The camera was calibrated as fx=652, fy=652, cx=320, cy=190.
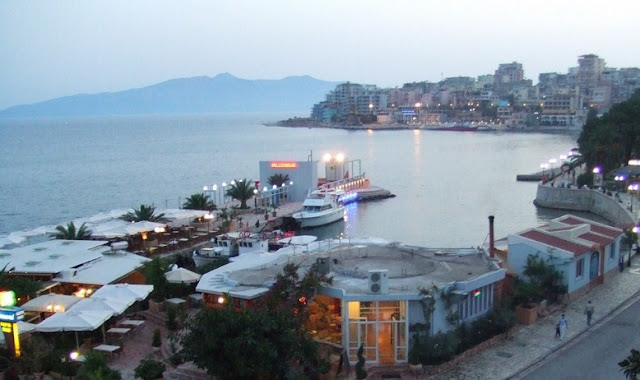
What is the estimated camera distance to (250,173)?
73750 millimetres

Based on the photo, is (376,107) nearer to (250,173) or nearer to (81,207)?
(250,173)

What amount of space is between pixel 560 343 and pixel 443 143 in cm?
10061

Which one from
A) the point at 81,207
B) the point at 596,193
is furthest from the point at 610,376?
the point at 81,207

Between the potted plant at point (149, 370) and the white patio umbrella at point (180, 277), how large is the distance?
5.12m

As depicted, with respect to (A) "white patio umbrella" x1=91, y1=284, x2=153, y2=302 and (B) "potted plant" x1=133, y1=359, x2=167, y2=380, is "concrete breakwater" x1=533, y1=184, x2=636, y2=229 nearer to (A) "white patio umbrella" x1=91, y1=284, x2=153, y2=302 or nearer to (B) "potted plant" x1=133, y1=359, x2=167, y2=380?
(A) "white patio umbrella" x1=91, y1=284, x2=153, y2=302

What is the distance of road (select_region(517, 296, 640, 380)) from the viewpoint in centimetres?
1213

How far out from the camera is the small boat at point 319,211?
34.9 meters

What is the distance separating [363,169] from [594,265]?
2220 inches

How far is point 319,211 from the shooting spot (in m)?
35.9

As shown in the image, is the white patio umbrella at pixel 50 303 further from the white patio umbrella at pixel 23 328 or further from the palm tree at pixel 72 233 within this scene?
the palm tree at pixel 72 233

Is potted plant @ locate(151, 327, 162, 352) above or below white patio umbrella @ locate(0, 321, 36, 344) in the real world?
below

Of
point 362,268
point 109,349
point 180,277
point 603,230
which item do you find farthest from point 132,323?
point 603,230

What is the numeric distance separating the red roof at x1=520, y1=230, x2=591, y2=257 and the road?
6.63 ft

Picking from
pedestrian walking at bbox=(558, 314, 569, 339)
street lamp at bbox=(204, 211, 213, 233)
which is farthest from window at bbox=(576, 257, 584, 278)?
street lamp at bbox=(204, 211, 213, 233)
